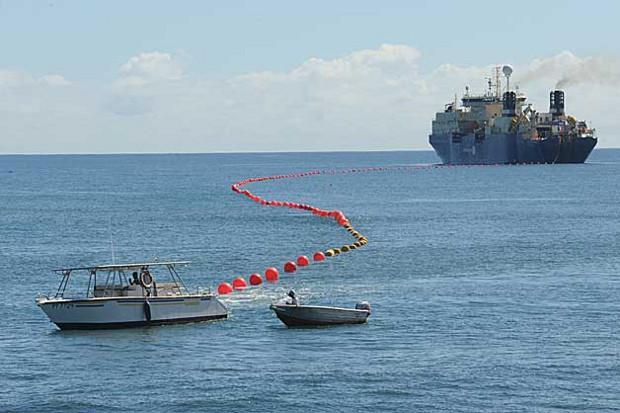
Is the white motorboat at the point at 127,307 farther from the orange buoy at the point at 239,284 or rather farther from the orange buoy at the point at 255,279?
the orange buoy at the point at 255,279

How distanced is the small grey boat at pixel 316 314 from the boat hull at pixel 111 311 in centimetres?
530

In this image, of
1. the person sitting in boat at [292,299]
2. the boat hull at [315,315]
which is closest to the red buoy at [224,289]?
the person sitting in boat at [292,299]

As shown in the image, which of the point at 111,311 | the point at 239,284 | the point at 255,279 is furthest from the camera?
the point at 255,279

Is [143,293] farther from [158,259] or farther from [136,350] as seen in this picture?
[158,259]

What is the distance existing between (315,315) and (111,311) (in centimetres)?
1047

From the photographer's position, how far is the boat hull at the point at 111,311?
61312mm

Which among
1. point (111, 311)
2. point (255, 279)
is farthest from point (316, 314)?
point (255, 279)

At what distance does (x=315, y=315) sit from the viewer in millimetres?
61906

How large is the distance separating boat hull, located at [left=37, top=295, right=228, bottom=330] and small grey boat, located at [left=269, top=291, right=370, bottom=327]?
530 cm

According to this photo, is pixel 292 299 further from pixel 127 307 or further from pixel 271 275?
pixel 271 275

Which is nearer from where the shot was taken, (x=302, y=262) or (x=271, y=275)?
(x=271, y=275)

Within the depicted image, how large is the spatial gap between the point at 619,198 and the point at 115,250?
96715 mm

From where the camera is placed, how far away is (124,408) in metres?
46.5

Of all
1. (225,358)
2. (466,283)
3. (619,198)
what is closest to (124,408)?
(225,358)
